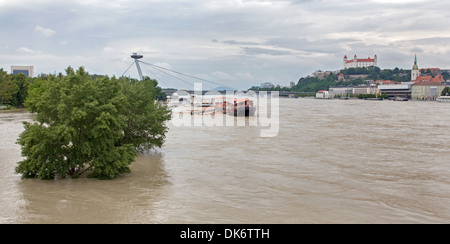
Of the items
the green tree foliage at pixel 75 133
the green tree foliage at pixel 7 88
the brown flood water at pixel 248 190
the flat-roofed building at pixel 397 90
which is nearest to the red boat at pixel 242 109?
the green tree foliage at pixel 7 88

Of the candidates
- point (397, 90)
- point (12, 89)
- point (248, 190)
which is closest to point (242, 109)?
point (12, 89)

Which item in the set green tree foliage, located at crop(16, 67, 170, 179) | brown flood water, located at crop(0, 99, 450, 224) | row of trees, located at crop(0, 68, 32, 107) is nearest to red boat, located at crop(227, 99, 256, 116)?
row of trees, located at crop(0, 68, 32, 107)

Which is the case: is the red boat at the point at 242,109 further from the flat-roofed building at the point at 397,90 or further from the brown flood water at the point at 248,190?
the flat-roofed building at the point at 397,90

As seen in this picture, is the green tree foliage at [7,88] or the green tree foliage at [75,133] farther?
the green tree foliage at [7,88]

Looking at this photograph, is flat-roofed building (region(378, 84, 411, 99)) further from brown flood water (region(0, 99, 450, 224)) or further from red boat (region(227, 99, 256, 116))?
brown flood water (region(0, 99, 450, 224))

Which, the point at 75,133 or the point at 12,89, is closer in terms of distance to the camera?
the point at 75,133

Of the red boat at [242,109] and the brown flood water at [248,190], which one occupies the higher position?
the red boat at [242,109]

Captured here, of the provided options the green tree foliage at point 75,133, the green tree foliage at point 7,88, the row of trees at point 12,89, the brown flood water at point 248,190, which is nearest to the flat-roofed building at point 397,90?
the row of trees at point 12,89

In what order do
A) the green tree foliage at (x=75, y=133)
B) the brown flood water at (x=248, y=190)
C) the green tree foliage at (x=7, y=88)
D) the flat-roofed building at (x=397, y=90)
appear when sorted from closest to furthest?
1. the brown flood water at (x=248, y=190)
2. the green tree foliage at (x=75, y=133)
3. the green tree foliage at (x=7, y=88)
4. the flat-roofed building at (x=397, y=90)

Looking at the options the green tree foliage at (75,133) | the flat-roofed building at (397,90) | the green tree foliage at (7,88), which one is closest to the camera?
the green tree foliage at (75,133)

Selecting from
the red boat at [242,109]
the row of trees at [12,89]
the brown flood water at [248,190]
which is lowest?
the brown flood water at [248,190]

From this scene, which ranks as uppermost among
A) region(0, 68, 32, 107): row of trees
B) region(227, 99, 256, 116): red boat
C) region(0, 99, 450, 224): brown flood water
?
region(0, 68, 32, 107): row of trees

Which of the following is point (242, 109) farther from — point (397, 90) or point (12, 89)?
point (397, 90)
